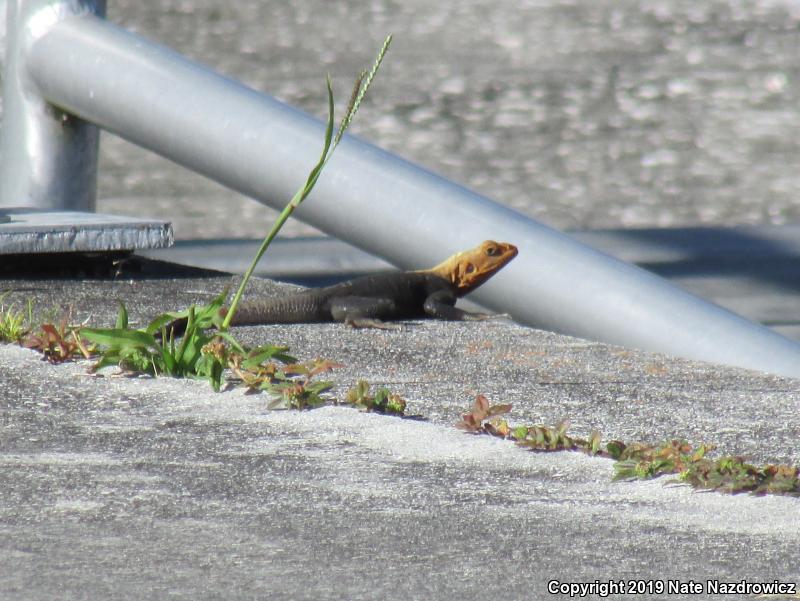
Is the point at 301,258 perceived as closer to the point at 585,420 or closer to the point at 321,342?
the point at 321,342

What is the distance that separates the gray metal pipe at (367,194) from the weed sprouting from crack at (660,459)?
1561 mm

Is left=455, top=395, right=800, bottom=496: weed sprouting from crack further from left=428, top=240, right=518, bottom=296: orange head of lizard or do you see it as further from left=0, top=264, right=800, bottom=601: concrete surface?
left=428, top=240, right=518, bottom=296: orange head of lizard

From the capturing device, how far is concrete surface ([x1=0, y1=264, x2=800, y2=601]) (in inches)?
66.0

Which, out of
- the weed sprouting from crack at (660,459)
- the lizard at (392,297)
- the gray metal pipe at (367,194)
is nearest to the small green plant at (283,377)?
the weed sprouting from crack at (660,459)

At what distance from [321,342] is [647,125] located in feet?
23.0

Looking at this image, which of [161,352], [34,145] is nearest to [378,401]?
[161,352]

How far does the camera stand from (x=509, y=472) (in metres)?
2.19

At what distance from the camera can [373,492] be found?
2051 millimetres

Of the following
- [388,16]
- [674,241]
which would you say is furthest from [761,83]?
[674,241]

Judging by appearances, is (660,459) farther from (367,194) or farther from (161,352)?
(367,194)

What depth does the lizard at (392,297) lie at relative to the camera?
12.1 ft

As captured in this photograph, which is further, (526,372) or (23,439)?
(526,372)

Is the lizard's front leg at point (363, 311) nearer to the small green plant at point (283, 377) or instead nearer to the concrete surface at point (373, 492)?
the concrete surface at point (373, 492)

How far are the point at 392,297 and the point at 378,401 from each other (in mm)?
1480
